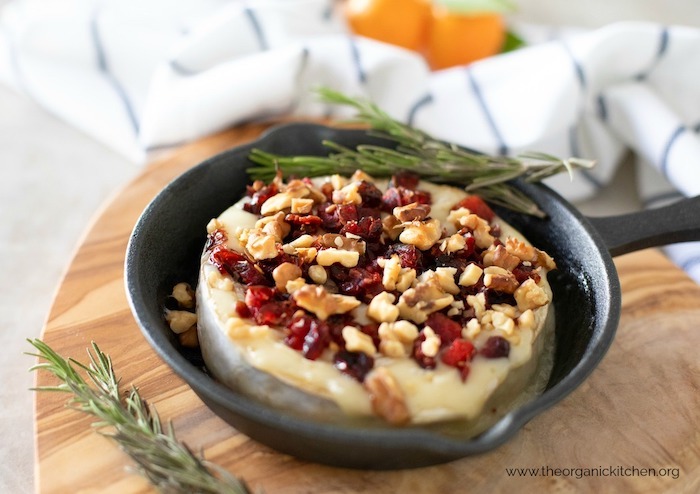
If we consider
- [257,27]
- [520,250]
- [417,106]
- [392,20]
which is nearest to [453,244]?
[520,250]

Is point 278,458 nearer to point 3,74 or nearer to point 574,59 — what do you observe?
point 574,59

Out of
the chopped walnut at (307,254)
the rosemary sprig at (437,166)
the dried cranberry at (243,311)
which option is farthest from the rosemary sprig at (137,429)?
the rosemary sprig at (437,166)

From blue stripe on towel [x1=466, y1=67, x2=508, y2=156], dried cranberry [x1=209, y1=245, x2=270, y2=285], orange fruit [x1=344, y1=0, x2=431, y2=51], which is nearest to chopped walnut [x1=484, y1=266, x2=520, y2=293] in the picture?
dried cranberry [x1=209, y1=245, x2=270, y2=285]

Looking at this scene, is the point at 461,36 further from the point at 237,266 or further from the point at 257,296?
the point at 257,296

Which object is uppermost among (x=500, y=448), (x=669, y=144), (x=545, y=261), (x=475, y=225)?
(x=475, y=225)

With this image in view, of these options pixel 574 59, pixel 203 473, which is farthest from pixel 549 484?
pixel 574 59

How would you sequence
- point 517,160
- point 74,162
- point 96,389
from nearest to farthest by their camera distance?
point 96,389 < point 517,160 < point 74,162

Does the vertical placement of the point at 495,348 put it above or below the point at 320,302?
below
